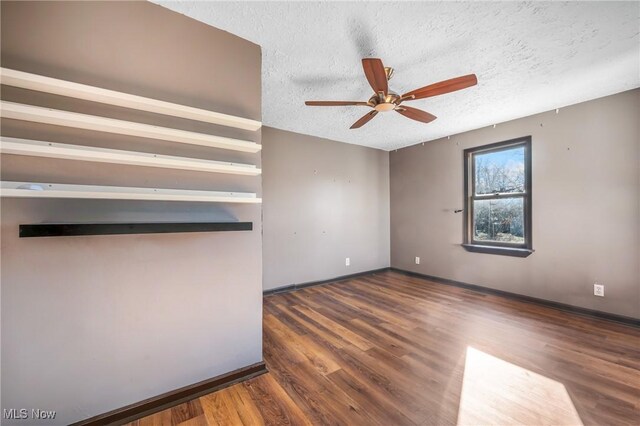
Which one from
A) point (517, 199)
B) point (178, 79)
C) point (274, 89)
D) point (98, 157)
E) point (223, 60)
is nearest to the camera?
point (98, 157)

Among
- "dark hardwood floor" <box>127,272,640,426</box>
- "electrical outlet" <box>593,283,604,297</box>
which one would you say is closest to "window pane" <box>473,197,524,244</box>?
"electrical outlet" <box>593,283,604,297</box>

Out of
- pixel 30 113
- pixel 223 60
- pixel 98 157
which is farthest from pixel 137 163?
pixel 223 60

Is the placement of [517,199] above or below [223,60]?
Result: below

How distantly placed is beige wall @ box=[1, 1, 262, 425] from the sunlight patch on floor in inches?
56.7

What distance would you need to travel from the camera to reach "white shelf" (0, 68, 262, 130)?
1085 mm

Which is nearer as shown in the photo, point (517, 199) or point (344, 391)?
point (344, 391)

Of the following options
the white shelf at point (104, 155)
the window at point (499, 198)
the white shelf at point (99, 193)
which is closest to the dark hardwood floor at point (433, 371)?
the window at point (499, 198)

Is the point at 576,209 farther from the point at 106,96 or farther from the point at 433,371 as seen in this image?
the point at 106,96

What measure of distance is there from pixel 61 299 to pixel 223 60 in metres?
1.71

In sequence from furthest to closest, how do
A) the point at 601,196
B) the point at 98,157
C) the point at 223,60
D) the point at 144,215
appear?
1. the point at 601,196
2. the point at 223,60
3. the point at 144,215
4. the point at 98,157

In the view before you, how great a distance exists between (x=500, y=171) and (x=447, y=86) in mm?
2399

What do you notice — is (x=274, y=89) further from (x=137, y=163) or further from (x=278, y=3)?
(x=137, y=163)

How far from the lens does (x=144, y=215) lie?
1.45m

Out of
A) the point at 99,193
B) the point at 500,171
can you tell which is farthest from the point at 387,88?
the point at 500,171
